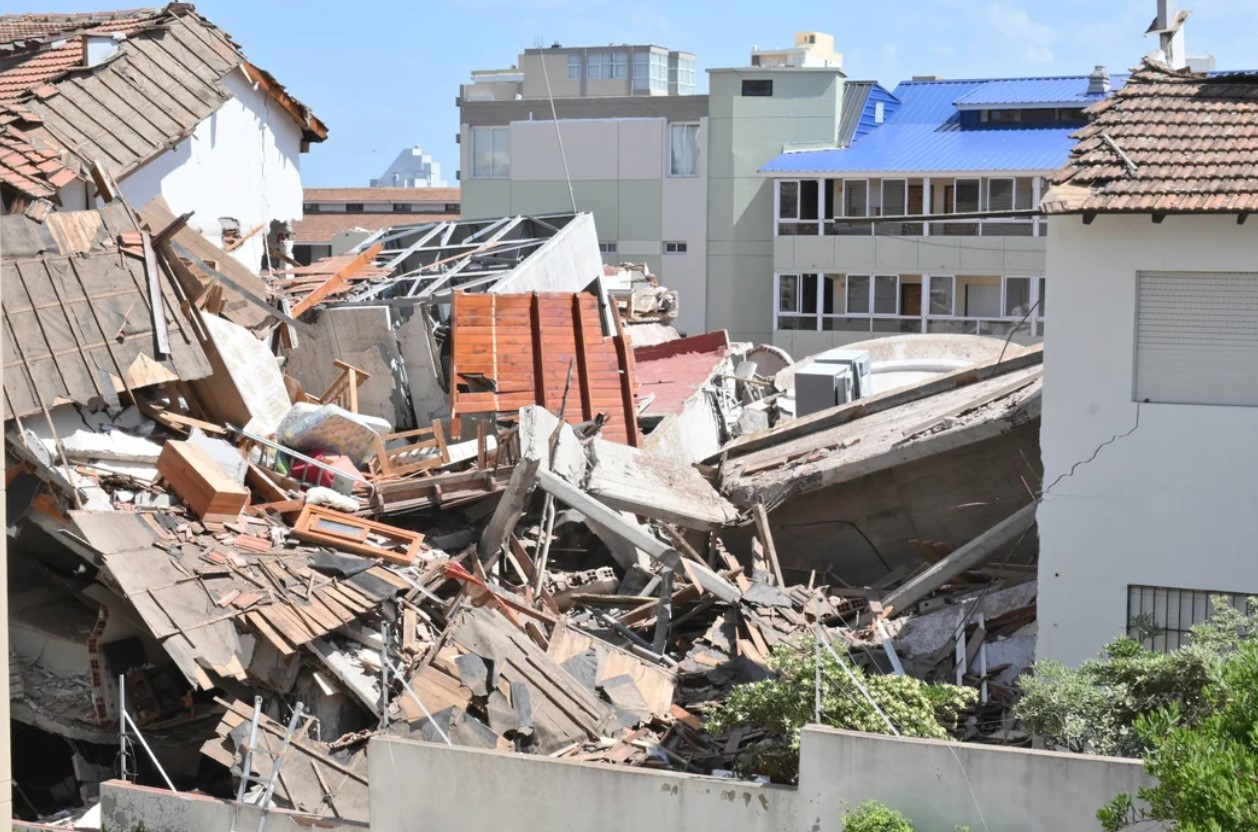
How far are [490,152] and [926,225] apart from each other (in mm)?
15240

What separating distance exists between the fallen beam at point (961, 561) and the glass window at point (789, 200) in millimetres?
25935

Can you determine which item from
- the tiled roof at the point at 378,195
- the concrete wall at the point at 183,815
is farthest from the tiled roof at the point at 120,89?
the tiled roof at the point at 378,195

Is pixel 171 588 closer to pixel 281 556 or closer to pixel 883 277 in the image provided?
pixel 281 556

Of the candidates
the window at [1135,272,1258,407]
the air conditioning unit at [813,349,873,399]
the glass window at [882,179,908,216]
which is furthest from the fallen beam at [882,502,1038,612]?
the glass window at [882,179,908,216]

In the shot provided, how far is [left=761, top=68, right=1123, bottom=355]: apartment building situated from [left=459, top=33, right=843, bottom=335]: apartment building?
1848mm

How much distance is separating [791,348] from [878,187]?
4.96 m

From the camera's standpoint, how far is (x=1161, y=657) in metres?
11.0

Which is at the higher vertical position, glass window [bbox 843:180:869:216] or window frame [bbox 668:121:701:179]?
window frame [bbox 668:121:701:179]

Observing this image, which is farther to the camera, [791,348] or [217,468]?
[791,348]

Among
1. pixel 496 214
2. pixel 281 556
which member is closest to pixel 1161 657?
pixel 281 556

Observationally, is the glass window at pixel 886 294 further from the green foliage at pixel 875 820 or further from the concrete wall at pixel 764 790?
the green foliage at pixel 875 820

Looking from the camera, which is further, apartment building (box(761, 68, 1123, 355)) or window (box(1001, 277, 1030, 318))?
window (box(1001, 277, 1030, 318))

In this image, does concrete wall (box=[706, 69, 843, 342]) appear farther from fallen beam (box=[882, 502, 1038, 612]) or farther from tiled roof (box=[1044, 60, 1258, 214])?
tiled roof (box=[1044, 60, 1258, 214])

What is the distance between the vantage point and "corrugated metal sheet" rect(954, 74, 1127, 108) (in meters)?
41.0
